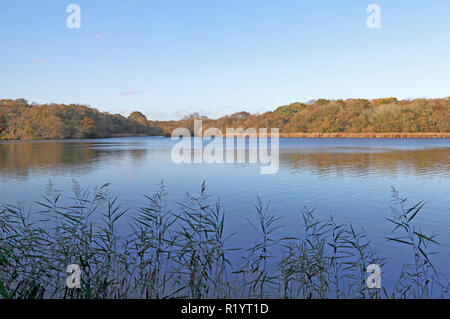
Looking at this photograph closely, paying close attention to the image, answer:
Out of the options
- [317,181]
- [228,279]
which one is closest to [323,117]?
[317,181]

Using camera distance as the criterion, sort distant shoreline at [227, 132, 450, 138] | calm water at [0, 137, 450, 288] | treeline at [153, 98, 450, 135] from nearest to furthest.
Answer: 1. calm water at [0, 137, 450, 288]
2. distant shoreline at [227, 132, 450, 138]
3. treeline at [153, 98, 450, 135]

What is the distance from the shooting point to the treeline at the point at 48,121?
97312 millimetres

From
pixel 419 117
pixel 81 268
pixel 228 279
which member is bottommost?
pixel 228 279

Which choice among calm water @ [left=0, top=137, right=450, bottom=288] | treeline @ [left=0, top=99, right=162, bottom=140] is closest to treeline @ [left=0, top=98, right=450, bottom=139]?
treeline @ [left=0, top=99, right=162, bottom=140]

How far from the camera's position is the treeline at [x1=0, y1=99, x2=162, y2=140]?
97.3m

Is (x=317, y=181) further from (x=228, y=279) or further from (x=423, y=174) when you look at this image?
(x=228, y=279)

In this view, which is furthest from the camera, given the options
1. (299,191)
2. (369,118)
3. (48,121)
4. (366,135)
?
(369,118)

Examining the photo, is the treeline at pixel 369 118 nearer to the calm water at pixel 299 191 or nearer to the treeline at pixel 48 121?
the treeline at pixel 48 121

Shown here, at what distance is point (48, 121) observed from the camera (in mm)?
101625

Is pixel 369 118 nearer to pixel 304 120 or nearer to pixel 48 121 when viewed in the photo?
pixel 304 120

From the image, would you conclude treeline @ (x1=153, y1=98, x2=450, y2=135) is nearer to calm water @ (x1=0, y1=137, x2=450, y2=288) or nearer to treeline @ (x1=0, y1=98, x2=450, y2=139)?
treeline @ (x1=0, y1=98, x2=450, y2=139)

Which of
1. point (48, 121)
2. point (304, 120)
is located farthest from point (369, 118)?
point (48, 121)

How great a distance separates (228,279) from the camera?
6371mm
